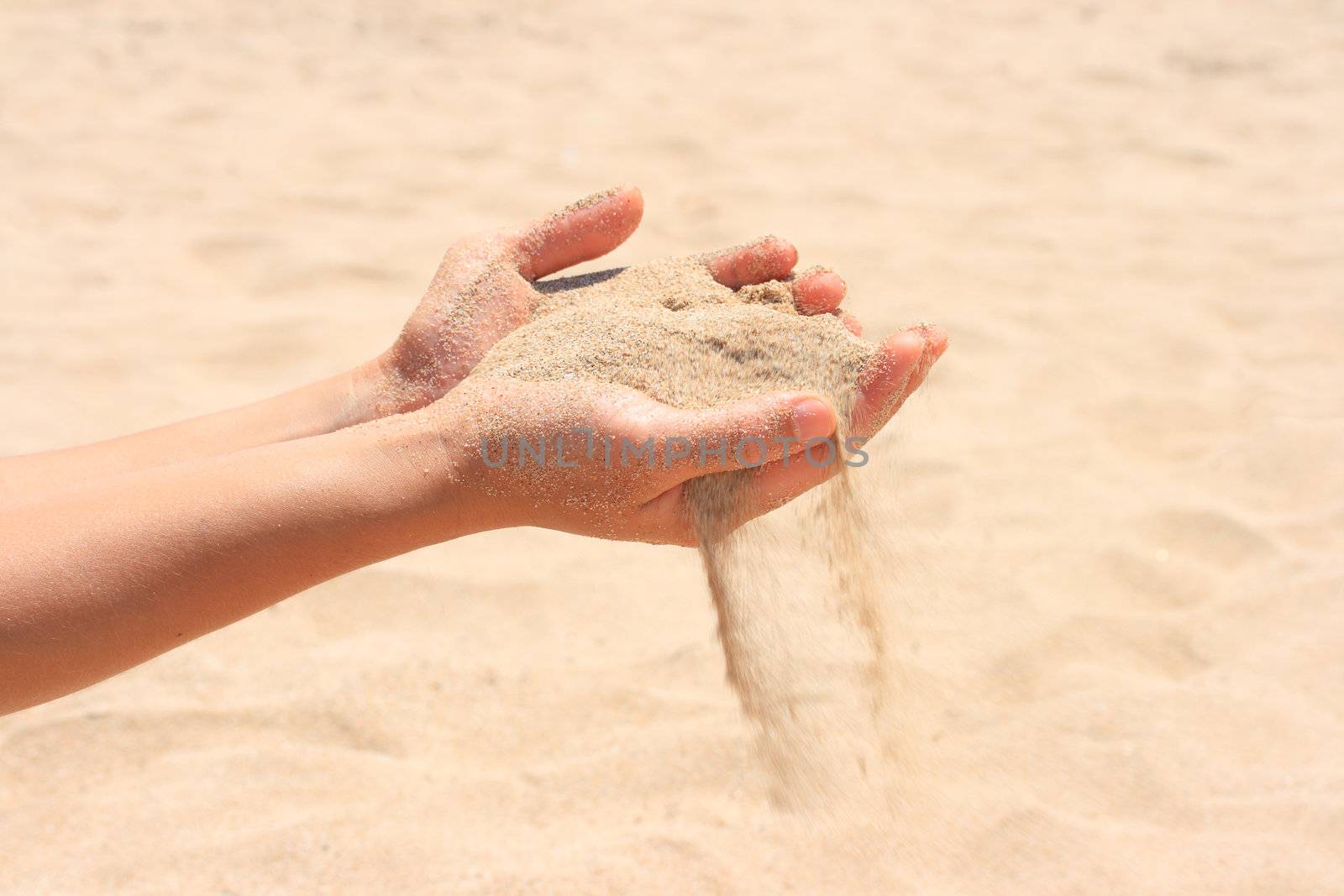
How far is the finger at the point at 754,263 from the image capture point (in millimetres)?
2016

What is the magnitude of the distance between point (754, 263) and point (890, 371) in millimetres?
529

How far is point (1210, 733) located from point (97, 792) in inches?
72.0

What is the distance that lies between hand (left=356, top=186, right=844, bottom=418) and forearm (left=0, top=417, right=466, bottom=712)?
0.46 m

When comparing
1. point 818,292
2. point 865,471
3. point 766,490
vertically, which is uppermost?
point 818,292

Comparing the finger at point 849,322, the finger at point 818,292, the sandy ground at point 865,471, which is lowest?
the sandy ground at point 865,471

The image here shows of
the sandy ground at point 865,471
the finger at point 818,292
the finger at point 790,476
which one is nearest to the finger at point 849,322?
the finger at point 818,292

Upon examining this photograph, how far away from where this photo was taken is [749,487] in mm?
1596

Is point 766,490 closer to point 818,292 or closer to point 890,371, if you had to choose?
point 890,371

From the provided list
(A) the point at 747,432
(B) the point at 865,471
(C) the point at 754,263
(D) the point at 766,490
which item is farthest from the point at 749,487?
(C) the point at 754,263

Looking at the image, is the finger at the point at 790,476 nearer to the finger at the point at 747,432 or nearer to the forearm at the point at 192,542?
the finger at the point at 747,432

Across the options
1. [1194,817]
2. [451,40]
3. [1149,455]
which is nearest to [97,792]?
[1194,817]

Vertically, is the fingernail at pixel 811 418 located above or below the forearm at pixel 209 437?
above

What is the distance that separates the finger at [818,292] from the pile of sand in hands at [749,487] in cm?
2

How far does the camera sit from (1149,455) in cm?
250
